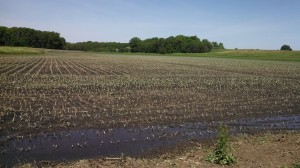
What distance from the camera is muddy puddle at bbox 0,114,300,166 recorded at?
31.3 feet

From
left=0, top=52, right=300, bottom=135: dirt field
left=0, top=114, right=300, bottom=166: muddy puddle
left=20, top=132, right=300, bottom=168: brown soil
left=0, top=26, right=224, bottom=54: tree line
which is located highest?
left=0, top=26, right=224, bottom=54: tree line

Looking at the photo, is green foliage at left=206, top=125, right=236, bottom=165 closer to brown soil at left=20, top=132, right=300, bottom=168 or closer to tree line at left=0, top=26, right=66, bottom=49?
brown soil at left=20, top=132, right=300, bottom=168

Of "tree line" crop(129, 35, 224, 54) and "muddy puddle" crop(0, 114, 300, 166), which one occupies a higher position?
"tree line" crop(129, 35, 224, 54)

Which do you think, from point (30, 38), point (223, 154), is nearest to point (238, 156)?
point (223, 154)

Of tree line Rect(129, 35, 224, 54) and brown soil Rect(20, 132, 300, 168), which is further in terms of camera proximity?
A: tree line Rect(129, 35, 224, 54)

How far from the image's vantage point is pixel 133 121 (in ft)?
45.2

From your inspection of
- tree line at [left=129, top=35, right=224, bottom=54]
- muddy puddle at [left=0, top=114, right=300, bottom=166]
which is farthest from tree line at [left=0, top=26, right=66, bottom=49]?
muddy puddle at [left=0, top=114, right=300, bottom=166]

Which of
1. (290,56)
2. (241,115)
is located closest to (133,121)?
(241,115)

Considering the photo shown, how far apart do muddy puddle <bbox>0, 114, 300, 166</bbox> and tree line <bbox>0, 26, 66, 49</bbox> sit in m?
159

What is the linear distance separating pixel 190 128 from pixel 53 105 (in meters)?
7.23

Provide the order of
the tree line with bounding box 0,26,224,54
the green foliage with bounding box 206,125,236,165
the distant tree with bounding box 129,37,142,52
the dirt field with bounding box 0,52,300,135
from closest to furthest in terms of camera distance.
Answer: the green foliage with bounding box 206,125,236,165
the dirt field with bounding box 0,52,300,135
the tree line with bounding box 0,26,224,54
the distant tree with bounding box 129,37,142,52

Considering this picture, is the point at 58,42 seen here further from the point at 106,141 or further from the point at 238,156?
the point at 238,156

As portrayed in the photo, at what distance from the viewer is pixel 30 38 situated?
167 m

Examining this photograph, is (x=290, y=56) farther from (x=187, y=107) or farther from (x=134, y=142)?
(x=134, y=142)
